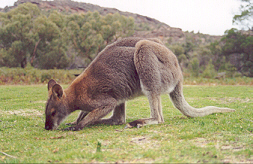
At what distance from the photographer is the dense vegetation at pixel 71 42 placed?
1351 inches

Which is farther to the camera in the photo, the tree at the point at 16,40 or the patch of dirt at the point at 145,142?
the tree at the point at 16,40

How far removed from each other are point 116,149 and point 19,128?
9.45 ft

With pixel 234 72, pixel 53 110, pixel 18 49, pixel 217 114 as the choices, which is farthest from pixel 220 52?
pixel 53 110

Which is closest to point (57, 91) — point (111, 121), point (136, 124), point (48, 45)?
point (111, 121)

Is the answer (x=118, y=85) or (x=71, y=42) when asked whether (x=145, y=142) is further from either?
(x=71, y=42)

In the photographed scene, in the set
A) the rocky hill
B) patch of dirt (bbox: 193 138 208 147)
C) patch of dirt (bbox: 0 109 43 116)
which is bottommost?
patch of dirt (bbox: 0 109 43 116)

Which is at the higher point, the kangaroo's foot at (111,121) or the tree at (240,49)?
the tree at (240,49)

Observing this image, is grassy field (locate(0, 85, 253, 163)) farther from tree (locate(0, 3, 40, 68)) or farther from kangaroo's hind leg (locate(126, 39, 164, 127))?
tree (locate(0, 3, 40, 68))

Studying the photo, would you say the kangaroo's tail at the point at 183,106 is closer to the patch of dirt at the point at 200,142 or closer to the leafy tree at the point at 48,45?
the patch of dirt at the point at 200,142

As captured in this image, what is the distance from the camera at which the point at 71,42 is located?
43688 millimetres

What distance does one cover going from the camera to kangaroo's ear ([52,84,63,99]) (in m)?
4.70

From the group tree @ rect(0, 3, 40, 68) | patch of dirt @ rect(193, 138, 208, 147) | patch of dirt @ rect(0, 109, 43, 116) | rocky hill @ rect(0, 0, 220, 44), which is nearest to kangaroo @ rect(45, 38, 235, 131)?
patch of dirt @ rect(193, 138, 208, 147)

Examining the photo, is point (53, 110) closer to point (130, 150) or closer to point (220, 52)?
point (130, 150)

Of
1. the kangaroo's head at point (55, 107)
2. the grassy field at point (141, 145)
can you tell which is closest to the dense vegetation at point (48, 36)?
the kangaroo's head at point (55, 107)
